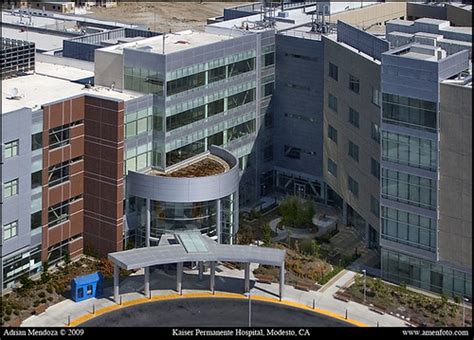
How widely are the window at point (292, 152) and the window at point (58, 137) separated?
30.1m

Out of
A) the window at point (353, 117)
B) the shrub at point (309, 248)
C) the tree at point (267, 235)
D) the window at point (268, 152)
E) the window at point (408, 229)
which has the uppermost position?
the window at point (353, 117)

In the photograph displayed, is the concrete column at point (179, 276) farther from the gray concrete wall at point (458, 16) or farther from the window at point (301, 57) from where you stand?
the gray concrete wall at point (458, 16)

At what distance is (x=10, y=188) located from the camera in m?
81.1

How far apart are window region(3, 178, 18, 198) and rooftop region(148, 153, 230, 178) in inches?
533

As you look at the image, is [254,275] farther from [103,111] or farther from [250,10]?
[250,10]

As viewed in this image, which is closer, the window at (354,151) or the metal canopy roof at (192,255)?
the metal canopy roof at (192,255)

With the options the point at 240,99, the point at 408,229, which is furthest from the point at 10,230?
the point at 408,229

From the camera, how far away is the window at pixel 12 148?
263 feet

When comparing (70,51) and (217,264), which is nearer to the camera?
(217,264)

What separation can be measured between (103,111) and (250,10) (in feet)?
133

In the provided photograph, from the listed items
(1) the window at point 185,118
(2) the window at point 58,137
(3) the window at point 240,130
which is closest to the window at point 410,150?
(1) the window at point 185,118

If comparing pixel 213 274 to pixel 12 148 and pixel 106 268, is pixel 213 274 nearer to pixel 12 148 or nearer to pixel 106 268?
pixel 106 268

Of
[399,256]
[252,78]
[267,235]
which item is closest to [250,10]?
[252,78]

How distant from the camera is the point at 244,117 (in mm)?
101375
